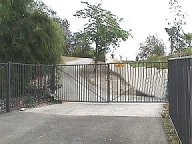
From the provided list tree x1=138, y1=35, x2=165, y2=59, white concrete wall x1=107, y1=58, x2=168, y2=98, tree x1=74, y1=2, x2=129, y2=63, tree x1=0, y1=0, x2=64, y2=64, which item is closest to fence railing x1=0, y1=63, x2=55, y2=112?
tree x1=0, y1=0, x2=64, y2=64

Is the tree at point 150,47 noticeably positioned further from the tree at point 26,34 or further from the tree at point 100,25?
the tree at point 26,34

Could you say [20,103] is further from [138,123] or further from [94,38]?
[94,38]

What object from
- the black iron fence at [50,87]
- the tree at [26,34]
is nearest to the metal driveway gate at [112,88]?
the black iron fence at [50,87]

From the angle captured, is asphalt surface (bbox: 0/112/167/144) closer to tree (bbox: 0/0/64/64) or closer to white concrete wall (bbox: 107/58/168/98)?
tree (bbox: 0/0/64/64)

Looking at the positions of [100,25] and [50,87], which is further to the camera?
[100,25]

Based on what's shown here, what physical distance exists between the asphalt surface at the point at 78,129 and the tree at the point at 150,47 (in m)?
40.8

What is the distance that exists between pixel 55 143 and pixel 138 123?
3.37 metres

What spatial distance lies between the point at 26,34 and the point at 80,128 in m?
8.28

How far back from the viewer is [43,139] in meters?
8.91

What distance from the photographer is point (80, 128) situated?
10367mm

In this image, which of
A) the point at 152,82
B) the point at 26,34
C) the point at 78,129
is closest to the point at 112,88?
the point at 152,82

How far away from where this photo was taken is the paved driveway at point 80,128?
28.8 ft

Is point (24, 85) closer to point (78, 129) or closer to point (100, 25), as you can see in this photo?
point (78, 129)

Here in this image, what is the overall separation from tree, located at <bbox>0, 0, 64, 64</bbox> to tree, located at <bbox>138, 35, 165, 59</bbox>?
35.1 m
